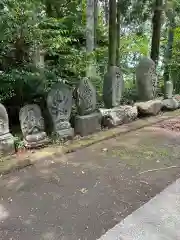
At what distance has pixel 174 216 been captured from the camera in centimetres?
213

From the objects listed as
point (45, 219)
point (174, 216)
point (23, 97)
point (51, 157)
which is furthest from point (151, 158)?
point (23, 97)

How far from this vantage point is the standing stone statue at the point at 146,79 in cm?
568

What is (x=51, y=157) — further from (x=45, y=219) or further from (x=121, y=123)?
(x=121, y=123)

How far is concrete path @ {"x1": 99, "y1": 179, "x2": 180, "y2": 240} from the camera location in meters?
1.87

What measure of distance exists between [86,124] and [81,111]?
0.72ft

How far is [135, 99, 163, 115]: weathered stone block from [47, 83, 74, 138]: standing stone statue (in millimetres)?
1800

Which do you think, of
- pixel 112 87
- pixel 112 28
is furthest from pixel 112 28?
pixel 112 87

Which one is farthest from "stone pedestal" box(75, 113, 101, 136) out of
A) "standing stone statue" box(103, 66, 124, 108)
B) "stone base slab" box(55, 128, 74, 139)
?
"standing stone statue" box(103, 66, 124, 108)

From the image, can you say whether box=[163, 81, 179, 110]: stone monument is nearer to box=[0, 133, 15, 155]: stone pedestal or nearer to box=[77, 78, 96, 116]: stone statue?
box=[77, 78, 96, 116]: stone statue

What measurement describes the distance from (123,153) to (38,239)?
6.53 feet

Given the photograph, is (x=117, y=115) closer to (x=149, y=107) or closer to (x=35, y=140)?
(x=149, y=107)

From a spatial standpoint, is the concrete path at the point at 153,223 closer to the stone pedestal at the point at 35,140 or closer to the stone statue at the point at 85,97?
the stone pedestal at the point at 35,140

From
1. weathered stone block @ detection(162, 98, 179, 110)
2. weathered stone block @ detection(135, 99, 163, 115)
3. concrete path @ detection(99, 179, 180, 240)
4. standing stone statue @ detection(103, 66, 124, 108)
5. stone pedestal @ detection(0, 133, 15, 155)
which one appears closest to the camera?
concrete path @ detection(99, 179, 180, 240)

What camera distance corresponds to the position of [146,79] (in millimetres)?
5699
